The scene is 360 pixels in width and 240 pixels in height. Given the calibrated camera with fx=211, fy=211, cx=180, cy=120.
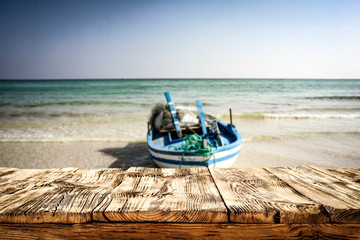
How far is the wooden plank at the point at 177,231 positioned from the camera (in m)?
0.83

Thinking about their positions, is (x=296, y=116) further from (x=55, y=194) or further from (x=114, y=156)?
(x=55, y=194)

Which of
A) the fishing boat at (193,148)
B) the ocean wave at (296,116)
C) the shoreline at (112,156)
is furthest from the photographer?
the ocean wave at (296,116)

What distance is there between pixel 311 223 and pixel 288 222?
0.10 meters

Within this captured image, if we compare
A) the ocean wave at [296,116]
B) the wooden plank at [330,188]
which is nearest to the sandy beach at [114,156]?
the wooden plank at [330,188]

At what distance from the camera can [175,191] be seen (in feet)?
3.32

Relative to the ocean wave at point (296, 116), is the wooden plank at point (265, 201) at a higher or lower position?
higher

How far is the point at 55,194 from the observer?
98 cm

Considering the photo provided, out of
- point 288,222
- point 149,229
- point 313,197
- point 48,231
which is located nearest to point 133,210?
point 149,229

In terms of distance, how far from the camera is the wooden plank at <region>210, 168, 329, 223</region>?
2.70 feet

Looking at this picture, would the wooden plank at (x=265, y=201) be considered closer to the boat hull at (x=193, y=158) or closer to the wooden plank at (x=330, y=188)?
the wooden plank at (x=330, y=188)

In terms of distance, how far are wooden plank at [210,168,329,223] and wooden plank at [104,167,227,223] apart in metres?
0.06

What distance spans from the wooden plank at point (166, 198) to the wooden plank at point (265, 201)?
58 millimetres

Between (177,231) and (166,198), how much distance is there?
0.48ft

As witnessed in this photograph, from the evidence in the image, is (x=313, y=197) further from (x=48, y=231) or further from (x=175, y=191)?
(x=48, y=231)
